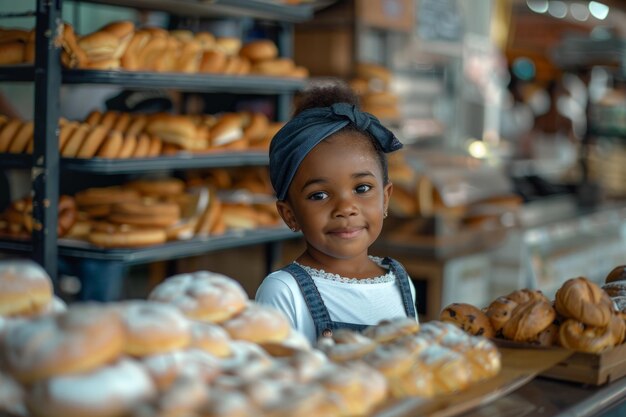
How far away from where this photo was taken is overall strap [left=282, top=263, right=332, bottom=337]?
1.77 meters

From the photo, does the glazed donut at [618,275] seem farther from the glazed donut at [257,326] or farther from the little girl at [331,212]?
the glazed donut at [257,326]

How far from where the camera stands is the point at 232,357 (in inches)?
43.6

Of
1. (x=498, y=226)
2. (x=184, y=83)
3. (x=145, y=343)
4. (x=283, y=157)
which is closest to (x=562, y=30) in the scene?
(x=498, y=226)

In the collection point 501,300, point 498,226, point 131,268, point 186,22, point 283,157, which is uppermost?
point 186,22

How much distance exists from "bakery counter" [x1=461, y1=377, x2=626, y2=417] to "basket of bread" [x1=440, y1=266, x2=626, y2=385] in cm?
2

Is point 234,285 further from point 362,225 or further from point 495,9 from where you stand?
point 495,9

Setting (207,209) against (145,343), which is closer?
(145,343)

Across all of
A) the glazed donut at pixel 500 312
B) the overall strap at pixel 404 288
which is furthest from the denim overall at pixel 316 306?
the glazed donut at pixel 500 312

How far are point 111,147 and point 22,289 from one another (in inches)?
82.0

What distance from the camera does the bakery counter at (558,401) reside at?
4.25 feet

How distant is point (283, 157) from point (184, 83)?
1767mm

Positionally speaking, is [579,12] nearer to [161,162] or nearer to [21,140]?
[161,162]

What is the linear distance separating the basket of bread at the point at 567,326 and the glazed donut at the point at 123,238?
1.83m

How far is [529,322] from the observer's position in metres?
1.55
